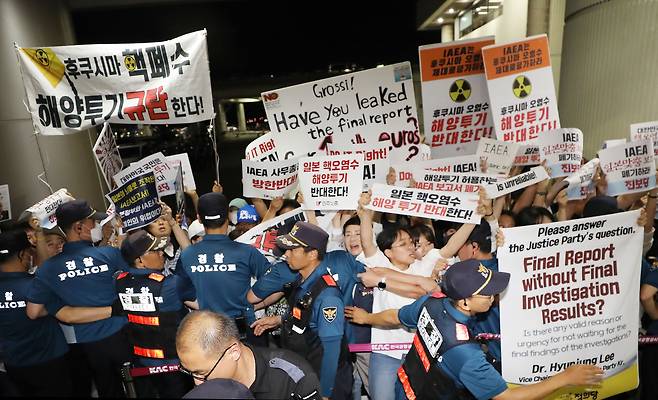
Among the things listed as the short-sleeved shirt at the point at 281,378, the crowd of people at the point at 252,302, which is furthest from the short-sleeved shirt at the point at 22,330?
the short-sleeved shirt at the point at 281,378

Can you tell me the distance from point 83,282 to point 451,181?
3.55 meters

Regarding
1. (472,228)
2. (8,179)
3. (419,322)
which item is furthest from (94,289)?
(8,179)

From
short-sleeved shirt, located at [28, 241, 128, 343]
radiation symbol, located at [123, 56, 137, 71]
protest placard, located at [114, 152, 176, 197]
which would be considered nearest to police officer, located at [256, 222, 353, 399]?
short-sleeved shirt, located at [28, 241, 128, 343]

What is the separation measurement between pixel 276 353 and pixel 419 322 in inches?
Result: 37.6

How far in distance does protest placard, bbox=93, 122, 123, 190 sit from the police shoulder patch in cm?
343

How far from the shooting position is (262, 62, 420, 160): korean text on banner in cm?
512

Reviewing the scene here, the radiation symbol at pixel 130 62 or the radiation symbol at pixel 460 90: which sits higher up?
the radiation symbol at pixel 130 62

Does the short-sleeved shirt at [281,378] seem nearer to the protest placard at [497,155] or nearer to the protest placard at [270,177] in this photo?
the protest placard at [270,177]

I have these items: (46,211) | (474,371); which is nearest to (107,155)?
(46,211)

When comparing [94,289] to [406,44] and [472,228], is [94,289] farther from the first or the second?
[406,44]

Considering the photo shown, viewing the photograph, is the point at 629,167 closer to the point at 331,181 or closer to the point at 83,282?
the point at 331,181

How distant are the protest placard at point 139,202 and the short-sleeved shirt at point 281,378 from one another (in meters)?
2.16

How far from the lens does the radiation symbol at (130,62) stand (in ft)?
14.5

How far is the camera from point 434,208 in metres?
3.64
